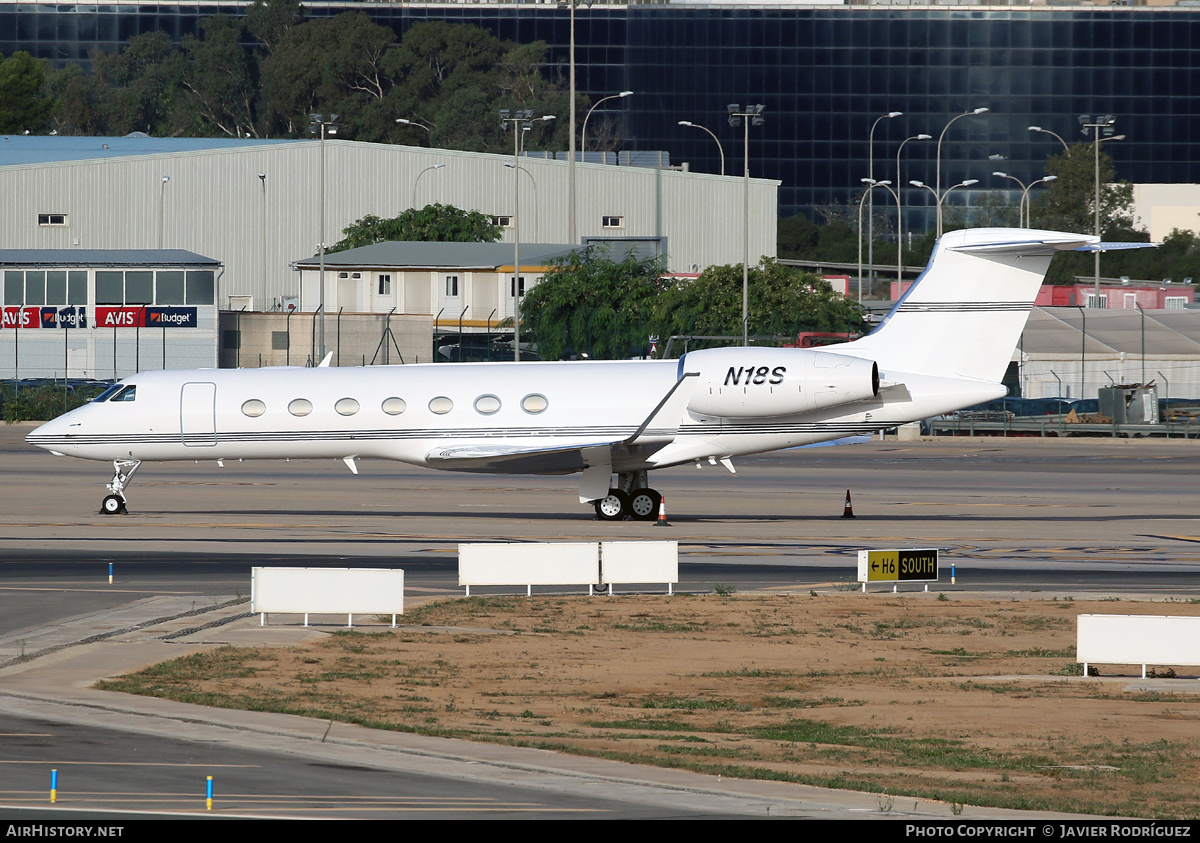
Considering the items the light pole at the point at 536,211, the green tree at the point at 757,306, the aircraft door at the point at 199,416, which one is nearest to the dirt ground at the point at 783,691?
the aircraft door at the point at 199,416

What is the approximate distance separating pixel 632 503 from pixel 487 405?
369 centimetres

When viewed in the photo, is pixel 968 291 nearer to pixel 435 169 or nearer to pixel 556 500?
pixel 556 500

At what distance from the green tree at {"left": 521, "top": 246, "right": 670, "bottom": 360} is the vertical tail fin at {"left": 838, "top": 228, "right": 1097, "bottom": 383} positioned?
40476 mm

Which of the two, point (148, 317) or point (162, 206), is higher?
point (162, 206)

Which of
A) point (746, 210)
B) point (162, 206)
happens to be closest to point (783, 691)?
point (746, 210)

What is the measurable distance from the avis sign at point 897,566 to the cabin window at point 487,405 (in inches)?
399

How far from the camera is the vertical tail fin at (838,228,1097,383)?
30.3m

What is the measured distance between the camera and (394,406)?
30.9m

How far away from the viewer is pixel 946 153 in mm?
146250

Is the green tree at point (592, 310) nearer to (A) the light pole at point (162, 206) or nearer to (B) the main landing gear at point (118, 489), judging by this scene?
(A) the light pole at point (162, 206)

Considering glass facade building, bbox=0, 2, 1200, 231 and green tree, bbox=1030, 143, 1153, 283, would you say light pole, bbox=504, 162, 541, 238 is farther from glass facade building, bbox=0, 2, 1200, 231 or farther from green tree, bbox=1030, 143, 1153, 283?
green tree, bbox=1030, 143, 1153, 283

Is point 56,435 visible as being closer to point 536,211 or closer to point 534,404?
point 534,404

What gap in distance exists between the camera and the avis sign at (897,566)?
886 inches
